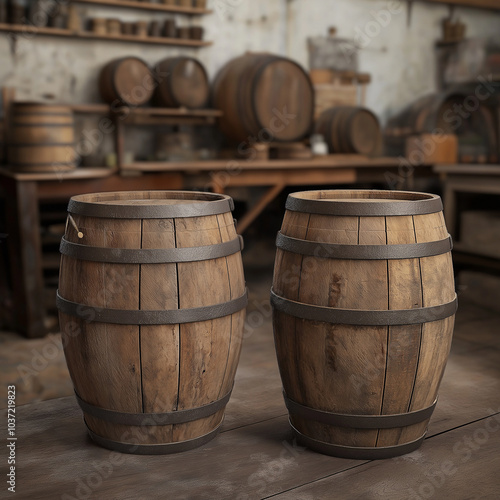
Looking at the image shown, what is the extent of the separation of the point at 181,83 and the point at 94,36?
87 centimetres

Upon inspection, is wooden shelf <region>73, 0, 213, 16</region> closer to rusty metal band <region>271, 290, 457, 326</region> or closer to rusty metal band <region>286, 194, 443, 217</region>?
rusty metal band <region>286, 194, 443, 217</region>

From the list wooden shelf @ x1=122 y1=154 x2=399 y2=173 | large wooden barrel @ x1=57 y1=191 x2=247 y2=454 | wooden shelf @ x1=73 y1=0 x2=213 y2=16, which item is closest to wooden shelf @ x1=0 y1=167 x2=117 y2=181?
wooden shelf @ x1=122 y1=154 x2=399 y2=173

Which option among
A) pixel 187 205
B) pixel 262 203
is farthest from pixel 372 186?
pixel 187 205

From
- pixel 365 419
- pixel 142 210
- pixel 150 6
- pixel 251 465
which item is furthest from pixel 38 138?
pixel 365 419

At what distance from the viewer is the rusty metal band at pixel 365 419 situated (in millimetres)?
2010

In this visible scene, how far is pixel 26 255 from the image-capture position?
182 inches

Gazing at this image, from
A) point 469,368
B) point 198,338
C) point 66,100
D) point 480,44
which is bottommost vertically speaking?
point 469,368

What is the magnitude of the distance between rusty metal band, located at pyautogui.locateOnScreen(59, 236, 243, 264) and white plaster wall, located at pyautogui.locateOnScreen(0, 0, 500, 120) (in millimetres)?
3715

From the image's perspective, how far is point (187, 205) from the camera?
6.47ft

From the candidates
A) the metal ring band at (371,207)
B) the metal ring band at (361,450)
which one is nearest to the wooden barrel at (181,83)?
the metal ring band at (371,207)

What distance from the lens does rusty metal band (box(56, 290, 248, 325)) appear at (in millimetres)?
1935

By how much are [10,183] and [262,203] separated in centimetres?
202

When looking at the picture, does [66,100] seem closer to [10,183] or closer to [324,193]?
[10,183]

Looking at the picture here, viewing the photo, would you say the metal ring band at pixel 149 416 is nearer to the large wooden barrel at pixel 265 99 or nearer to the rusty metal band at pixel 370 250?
the rusty metal band at pixel 370 250
